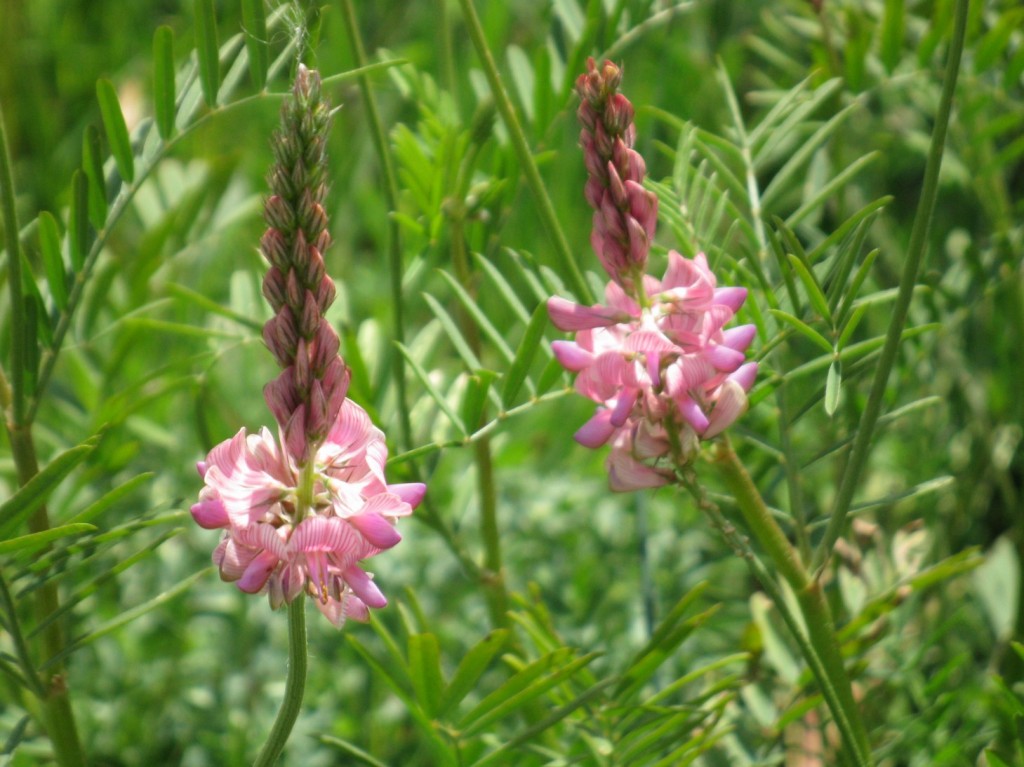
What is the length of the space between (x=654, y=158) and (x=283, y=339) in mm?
691

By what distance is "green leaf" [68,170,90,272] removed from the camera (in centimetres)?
61

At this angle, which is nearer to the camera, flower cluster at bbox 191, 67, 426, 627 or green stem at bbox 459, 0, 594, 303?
flower cluster at bbox 191, 67, 426, 627

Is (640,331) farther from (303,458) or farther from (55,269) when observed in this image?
(55,269)

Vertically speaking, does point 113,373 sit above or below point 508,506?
above

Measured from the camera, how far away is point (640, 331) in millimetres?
502

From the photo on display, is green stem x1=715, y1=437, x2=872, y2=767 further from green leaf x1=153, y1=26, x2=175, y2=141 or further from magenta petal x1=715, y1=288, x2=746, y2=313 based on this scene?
green leaf x1=153, y1=26, x2=175, y2=141

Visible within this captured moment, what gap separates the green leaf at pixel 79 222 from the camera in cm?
61

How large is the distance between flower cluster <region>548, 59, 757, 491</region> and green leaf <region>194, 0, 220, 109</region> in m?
0.20

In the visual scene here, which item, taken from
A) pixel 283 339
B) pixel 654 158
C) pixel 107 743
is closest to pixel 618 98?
pixel 283 339

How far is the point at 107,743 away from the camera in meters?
0.98

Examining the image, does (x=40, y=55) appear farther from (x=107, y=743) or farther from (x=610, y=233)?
(x=610, y=233)

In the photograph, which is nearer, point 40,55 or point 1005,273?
point 1005,273

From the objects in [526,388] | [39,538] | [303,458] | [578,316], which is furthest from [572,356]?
[526,388]

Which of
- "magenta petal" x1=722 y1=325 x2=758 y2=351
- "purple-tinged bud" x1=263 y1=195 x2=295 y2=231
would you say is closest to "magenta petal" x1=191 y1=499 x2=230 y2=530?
"purple-tinged bud" x1=263 y1=195 x2=295 y2=231
